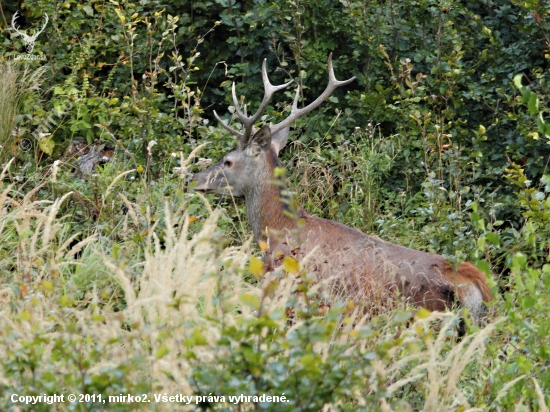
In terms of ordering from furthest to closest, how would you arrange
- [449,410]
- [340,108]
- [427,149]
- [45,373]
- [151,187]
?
[340,108]
[427,149]
[151,187]
[449,410]
[45,373]

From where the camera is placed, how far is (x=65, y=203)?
24.0 feet

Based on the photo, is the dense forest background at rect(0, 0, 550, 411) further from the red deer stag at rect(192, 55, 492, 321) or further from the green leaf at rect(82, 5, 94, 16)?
the red deer stag at rect(192, 55, 492, 321)

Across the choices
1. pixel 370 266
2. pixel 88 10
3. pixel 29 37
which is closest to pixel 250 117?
pixel 370 266

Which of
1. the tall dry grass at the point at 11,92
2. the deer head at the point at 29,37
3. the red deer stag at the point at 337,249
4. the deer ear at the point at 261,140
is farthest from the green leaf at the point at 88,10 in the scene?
the deer ear at the point at 261,140

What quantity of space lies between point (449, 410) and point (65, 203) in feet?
13.0

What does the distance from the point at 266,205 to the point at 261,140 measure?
502 millimetres

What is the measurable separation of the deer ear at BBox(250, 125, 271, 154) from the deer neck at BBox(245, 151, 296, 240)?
65mm

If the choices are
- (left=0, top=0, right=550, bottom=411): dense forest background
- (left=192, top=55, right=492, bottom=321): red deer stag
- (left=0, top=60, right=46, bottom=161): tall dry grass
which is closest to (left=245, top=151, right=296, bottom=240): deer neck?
(left=192, top=55, right=492, bottom=321): red deer stag

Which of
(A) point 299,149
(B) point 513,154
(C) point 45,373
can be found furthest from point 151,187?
(C) point 45,373

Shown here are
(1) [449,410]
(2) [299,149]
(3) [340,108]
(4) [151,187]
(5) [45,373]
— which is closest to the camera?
(5) [45,373]

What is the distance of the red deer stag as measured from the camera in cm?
591

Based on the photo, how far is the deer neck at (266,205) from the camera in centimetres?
718

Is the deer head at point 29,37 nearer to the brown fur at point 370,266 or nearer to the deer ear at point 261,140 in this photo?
the deer ear at point 261,140

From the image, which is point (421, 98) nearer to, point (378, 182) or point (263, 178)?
point (378, 182)
